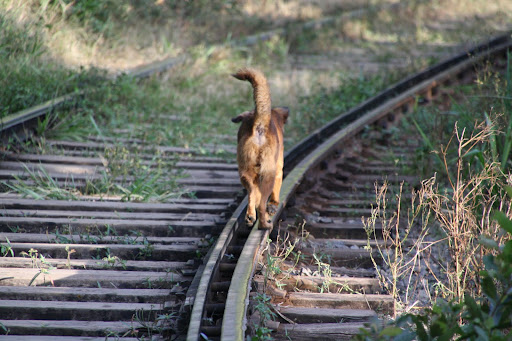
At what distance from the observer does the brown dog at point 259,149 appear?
4547 mm

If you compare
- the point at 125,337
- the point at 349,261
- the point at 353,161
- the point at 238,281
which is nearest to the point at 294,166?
the point at 353,161

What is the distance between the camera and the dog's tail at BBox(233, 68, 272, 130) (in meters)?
4.53

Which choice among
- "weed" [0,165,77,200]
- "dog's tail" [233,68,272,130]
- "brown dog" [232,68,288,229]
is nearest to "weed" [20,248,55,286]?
"weed" [0,165,77,200]

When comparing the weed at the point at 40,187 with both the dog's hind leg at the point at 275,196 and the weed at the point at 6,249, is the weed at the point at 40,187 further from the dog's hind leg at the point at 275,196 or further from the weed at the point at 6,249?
the dog's hind leg at the point at 275,196

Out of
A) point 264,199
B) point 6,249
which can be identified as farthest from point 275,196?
point 6,249

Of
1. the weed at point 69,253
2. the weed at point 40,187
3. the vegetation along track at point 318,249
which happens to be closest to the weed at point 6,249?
the weed at point 69,253

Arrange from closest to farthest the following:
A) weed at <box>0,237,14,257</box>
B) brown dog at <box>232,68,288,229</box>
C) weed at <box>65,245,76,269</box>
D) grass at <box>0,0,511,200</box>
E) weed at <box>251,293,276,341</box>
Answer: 1. weed at <box>251,293,276,341</box>
2. weed at <box>65,245,76,269</box>
3. weed at <box>0,237,14,257</box>
4. brown dog at <box>232,68,288,229</box>
5. grass at <box>0,0,511,200</box>

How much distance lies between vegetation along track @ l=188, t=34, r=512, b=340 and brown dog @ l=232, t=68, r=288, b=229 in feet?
0.70

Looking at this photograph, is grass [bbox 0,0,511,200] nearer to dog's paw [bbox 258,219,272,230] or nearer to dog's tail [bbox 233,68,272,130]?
dog's paw [bbox 258,219,272,230]

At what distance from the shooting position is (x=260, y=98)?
4535 mm

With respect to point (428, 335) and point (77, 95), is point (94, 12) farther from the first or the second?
point (428, 335)

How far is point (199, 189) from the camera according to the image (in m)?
6.10

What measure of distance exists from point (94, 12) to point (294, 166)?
21.6 feet

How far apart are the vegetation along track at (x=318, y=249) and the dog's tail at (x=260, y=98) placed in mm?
747
